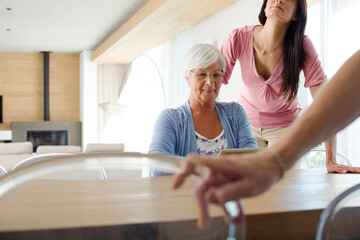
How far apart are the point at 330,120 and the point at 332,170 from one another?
1.08 meters

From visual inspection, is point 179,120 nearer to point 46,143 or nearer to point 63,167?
point 63,167

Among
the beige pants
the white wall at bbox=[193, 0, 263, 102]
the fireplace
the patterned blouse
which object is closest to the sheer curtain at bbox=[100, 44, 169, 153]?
the fireplace

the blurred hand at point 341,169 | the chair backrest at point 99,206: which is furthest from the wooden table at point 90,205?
the blurred hand at point 341,169

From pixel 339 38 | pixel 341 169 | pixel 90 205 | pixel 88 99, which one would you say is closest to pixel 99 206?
pixel 90 205

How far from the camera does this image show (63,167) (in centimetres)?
34

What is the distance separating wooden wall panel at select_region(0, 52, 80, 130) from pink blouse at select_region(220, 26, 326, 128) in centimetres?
853

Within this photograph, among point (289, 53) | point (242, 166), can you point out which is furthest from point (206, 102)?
point (242, 166)

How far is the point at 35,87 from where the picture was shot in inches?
403

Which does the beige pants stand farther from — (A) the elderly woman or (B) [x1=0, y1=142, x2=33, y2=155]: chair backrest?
(B) [x1=0, y1=142, x2=33, y2=155]: chair backrest

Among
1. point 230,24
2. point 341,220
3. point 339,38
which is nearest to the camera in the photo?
point 341,220

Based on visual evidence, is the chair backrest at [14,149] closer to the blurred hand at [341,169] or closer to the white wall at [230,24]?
the white wall at [230,24]

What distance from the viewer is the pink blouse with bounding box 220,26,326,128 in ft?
7.17

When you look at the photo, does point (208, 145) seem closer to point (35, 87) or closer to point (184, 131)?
point (184, 131)

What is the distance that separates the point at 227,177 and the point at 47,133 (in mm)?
10041
